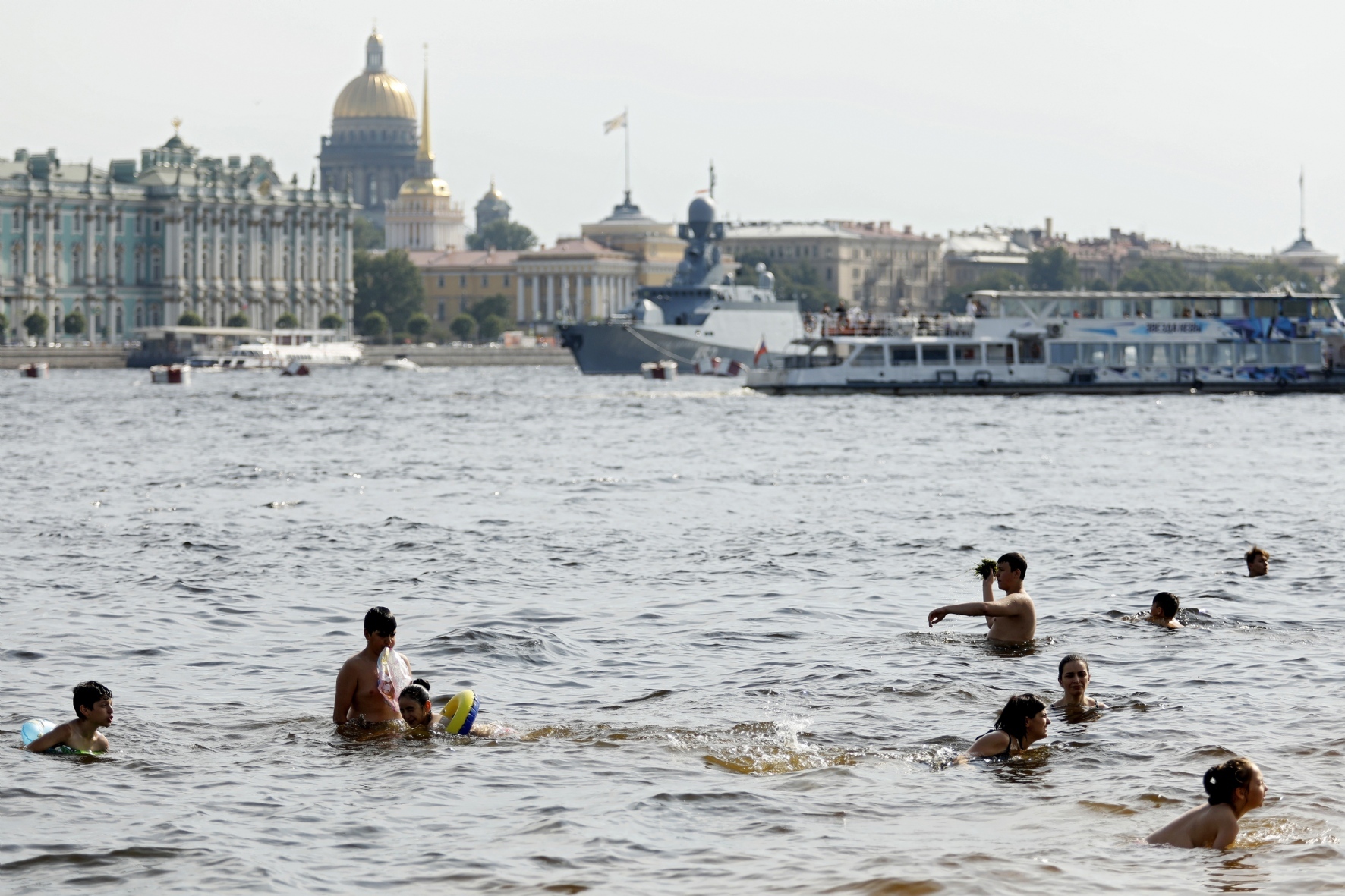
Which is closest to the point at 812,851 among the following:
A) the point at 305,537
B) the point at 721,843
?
the point at 721,843

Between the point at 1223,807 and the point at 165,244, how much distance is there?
502 ft

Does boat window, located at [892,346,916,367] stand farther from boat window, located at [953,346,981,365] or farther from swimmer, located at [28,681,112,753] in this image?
swimmer, located at [28,681,112,753]

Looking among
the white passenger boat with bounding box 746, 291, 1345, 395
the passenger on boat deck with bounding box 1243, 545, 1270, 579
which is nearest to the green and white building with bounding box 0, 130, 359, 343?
the white passenger boat with bounding box 746, 291, 1345, 395

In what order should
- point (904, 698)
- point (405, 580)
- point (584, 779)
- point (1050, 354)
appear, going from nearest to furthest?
point (584, 779), point (904, 698), point (405, 580), point (1050, 354)

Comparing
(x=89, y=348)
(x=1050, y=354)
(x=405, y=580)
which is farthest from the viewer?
(x=89, y=348)

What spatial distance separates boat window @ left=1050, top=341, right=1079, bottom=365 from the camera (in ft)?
258

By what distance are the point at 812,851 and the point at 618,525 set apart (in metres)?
19.1

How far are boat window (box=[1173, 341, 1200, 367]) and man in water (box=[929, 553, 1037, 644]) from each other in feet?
203

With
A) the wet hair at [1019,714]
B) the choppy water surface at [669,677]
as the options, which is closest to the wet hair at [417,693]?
the choppy water surface at [669,677]

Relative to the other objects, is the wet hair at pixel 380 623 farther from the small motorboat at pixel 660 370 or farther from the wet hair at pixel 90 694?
the small motorboat at pixel 660 370

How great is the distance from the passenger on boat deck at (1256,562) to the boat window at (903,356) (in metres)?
55.6

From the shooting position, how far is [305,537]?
29.1 metres

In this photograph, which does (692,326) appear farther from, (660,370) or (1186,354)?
(1186,354)

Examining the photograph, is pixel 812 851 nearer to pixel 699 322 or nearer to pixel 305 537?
pixel 305 537
